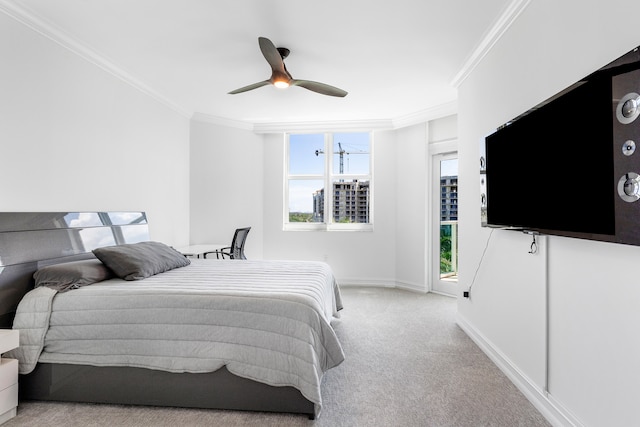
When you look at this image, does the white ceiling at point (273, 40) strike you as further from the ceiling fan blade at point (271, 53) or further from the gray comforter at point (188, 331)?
the gray comforter at point (188, 331)

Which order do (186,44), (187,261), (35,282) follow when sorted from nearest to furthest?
(35,282)
(186,44)
(187,261)

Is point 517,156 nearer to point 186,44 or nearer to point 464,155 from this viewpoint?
point 464,155

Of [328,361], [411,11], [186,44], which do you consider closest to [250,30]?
[186,44]

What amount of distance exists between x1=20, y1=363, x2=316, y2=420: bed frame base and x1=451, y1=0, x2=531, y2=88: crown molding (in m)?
2.91

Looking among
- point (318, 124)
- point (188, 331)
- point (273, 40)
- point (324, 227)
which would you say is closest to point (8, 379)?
point (188, 331)

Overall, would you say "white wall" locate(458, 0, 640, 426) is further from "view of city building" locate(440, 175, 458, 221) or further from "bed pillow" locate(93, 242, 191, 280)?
"bed pillow" locate(93, 242, 191, 280)

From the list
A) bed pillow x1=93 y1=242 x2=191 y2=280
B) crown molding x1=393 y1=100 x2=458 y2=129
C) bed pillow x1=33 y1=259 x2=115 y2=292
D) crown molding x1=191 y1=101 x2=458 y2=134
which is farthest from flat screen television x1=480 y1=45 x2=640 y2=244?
crown molding x1=191 y1=101 x2=458 y2=134

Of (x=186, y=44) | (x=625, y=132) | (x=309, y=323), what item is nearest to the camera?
(x=625, y=132)

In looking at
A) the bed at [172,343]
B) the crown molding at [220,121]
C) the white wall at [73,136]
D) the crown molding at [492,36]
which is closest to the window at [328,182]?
the crown molding at [220,121]

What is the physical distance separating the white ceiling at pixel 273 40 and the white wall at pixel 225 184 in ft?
3.16

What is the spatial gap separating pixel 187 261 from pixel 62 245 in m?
0.99

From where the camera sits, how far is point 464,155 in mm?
3473

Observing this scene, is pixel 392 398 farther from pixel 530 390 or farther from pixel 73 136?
pixel 73 136

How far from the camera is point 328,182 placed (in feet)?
19.0
